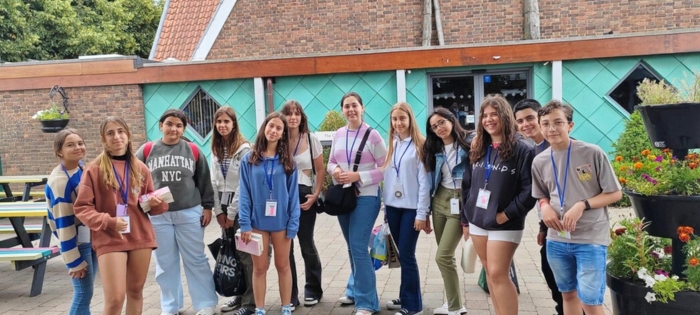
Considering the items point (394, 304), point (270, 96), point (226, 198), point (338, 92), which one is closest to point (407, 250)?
point (394, 304)

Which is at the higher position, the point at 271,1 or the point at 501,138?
the point at 271,1

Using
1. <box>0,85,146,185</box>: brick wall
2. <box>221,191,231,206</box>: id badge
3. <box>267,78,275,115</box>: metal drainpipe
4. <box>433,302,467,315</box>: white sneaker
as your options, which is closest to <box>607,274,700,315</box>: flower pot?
<box>433,302,467,315</box>: white sneaker

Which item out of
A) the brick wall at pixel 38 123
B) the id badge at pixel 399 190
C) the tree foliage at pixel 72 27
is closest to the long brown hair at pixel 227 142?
the id badge at pixel 399 190

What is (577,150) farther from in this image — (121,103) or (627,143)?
(121,103)

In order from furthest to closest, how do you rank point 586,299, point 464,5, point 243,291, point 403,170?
1. point 464,5
2. point 243,291
3. point 403,170
4. point 586,299

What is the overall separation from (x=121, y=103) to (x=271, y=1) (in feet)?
15.3

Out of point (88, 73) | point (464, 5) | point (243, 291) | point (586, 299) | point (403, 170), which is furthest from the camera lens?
point (464, 5)

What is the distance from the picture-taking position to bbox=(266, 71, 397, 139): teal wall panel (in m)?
10.6

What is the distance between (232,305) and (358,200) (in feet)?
5.31

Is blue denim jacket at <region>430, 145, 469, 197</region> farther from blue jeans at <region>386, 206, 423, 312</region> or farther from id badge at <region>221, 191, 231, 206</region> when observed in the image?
id badge at <region>221, 191, 231, 206</region>

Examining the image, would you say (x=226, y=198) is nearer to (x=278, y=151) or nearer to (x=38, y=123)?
(x=278, y=151)

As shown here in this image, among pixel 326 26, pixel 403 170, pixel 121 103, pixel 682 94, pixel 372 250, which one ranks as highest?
pixel 326 26

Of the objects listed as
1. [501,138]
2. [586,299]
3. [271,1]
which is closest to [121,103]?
[271,1]

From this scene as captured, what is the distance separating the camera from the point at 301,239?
4941 millimetres
